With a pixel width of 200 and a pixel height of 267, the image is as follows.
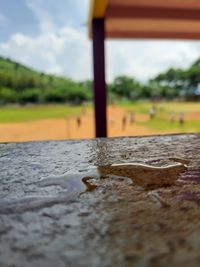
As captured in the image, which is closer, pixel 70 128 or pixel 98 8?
pixel 98 8

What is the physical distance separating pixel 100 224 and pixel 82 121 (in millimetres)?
7435

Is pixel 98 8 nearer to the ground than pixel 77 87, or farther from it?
farther from it

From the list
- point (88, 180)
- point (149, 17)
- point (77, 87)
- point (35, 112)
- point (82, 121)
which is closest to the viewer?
point (88, 180)

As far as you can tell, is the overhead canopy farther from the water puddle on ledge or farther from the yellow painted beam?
the water puddle on ledge

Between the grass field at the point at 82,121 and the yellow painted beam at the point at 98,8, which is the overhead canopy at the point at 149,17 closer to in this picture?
the yellow painted beam at the point at 98,8

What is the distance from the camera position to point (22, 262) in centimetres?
39

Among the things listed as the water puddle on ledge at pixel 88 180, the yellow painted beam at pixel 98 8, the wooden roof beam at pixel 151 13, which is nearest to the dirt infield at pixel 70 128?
the wooden roof beam at pixel 151 13

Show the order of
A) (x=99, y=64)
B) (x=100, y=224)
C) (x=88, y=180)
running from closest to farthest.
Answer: (x=100, y=224) → (x=88, y=180) → (x=99, y=64)

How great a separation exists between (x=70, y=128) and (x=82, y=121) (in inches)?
19.5

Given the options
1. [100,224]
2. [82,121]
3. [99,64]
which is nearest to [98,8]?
[99,64]

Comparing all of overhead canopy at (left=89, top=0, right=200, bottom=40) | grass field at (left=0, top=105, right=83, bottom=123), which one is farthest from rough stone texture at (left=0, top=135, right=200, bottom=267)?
grass field at (left=0, top=105, right=83, bottom=123)

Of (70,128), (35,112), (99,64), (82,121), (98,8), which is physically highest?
(98,8)

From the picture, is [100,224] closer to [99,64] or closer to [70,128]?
[99,64]

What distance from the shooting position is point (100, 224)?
488 mm
